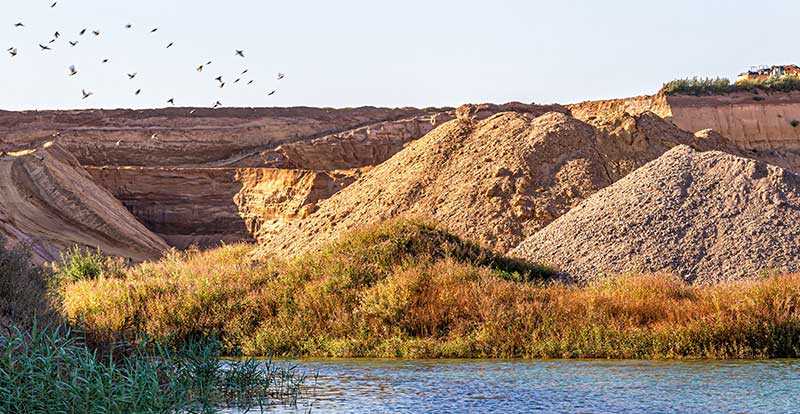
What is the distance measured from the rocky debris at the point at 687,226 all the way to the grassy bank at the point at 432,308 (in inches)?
57.0

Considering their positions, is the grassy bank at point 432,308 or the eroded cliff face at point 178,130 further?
the eroded cliff face at point 178,130

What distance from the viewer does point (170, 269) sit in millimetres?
22828

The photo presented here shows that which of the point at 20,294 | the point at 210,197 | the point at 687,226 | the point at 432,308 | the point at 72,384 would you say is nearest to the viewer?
the point at 72,384

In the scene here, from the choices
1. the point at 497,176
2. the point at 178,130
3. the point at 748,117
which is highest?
the point at 748,117

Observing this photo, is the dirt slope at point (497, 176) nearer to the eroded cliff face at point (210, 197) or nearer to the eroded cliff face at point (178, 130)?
the eroded cliff face at point (210, 197)

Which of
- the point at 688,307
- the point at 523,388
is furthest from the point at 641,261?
the point at 523,388

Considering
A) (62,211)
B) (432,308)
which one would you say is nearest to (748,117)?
(62,211)

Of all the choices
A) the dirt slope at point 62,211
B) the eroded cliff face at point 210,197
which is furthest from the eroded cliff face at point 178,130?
the dirt slope at point 62,211

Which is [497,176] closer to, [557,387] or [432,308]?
[432,308]

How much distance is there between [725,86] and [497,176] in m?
42.8

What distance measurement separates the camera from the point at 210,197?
143ft

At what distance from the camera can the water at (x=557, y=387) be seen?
35.0 ft

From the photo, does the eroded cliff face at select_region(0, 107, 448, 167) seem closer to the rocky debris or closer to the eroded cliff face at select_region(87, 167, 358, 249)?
the eroded cliff face at select_region(87, 167, 358, 249)

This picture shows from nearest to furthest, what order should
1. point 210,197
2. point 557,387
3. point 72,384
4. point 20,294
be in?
point 72,384, point 20,294, point 557,387, point 210,197
